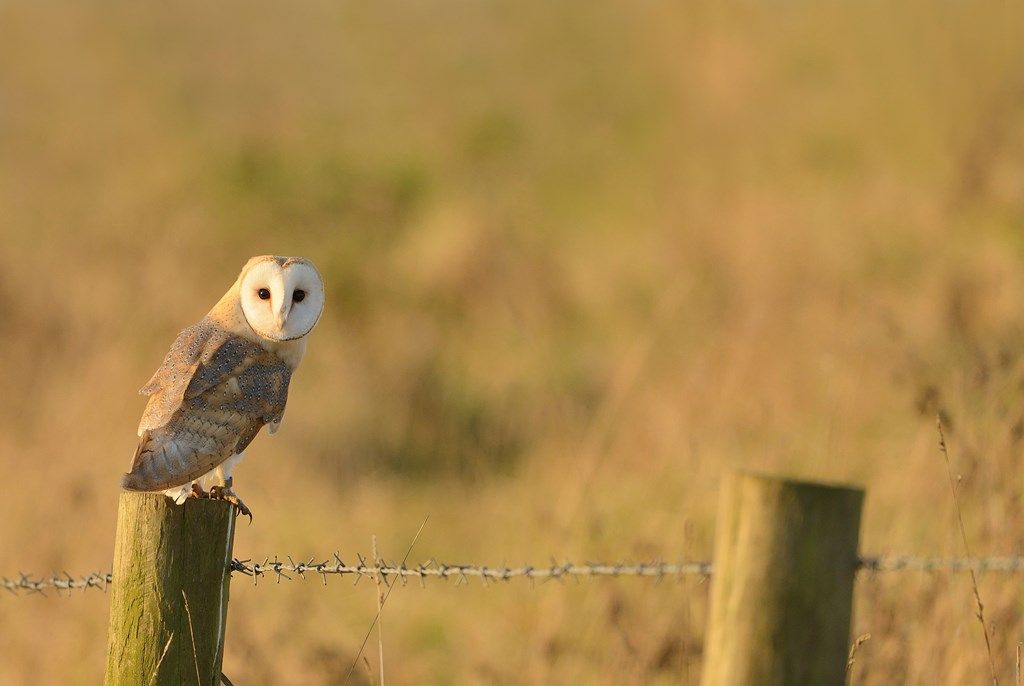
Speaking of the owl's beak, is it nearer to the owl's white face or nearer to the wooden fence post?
the owl's white face

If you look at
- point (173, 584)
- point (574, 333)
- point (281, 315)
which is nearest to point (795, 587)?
point (173, 584)

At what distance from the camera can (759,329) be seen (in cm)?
A: 866

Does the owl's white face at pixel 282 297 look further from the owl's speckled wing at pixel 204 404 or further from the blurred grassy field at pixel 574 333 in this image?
the blurred grassy field at pixel 574 333

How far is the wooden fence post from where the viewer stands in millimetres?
2334

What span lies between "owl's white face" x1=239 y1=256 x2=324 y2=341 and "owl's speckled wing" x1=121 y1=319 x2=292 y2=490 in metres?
0.07

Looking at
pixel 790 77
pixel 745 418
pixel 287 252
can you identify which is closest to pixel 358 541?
pixel 745 418

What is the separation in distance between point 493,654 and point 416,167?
990 cm

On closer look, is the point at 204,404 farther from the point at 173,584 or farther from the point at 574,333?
the point at 574,333

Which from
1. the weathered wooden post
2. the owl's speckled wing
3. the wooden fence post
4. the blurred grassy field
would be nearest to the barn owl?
the owl's speckled wing

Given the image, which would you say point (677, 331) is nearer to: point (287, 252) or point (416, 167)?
point (287, 252)

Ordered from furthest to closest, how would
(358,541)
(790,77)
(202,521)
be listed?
(790,77) < (358,541) < (202,521)

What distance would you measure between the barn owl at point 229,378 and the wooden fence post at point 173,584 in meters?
0.23

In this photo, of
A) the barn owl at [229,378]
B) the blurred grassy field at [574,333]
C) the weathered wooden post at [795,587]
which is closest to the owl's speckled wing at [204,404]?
the barn owl at [229,378]

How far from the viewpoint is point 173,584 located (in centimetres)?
234
